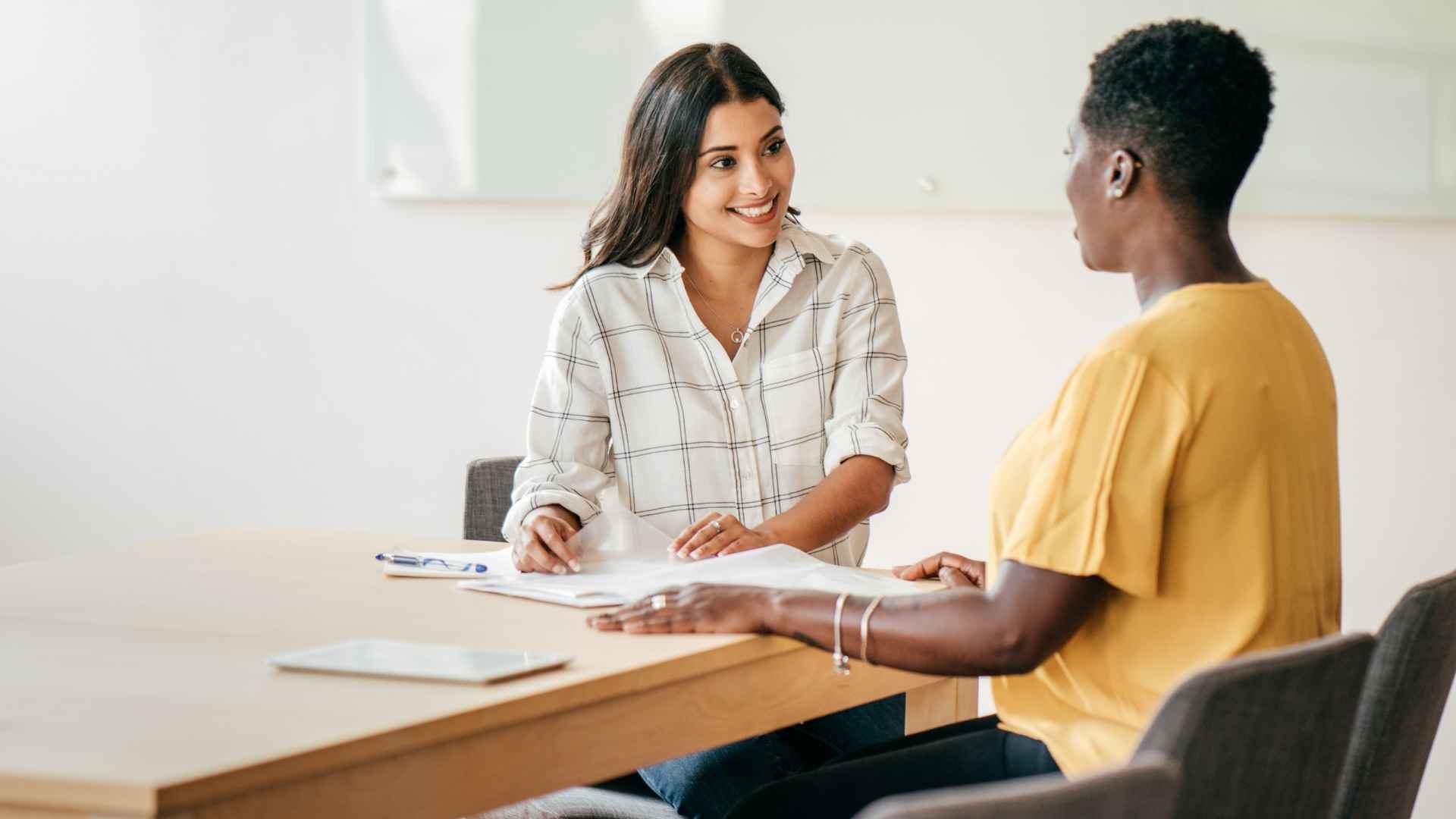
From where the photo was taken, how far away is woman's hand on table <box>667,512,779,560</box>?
1.93 m

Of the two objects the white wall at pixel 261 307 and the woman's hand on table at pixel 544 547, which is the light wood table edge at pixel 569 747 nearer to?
the woman's hand on table at pixel 544 547

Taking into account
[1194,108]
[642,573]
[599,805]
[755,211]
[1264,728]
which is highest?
[1194,108]

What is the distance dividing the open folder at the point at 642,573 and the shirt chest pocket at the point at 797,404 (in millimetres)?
328

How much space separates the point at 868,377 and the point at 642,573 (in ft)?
1.92

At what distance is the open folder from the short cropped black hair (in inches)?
22.2

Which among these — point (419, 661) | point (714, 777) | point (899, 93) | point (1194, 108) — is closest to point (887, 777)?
point (714, 777)

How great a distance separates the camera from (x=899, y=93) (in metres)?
3.19

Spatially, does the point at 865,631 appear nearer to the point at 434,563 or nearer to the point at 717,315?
the point at 434,563

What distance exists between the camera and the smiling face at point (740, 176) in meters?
2.29

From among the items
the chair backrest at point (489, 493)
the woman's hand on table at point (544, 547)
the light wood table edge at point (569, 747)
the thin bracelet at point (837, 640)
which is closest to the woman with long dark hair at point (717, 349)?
the woman's hand on table at point (544, 547)

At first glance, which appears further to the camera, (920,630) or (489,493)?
(489,493)

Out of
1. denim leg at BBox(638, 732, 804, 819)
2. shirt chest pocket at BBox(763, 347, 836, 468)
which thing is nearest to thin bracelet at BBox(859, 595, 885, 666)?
denim leg at BBox(638, 732, 804, 819)

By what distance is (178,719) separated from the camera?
125cm

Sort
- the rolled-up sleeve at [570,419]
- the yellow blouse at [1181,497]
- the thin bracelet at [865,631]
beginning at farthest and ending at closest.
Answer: the rolled-up sleeve at [570,419]
the thin bracelet at [865,631]
the yellow blouse at [1181,497]
